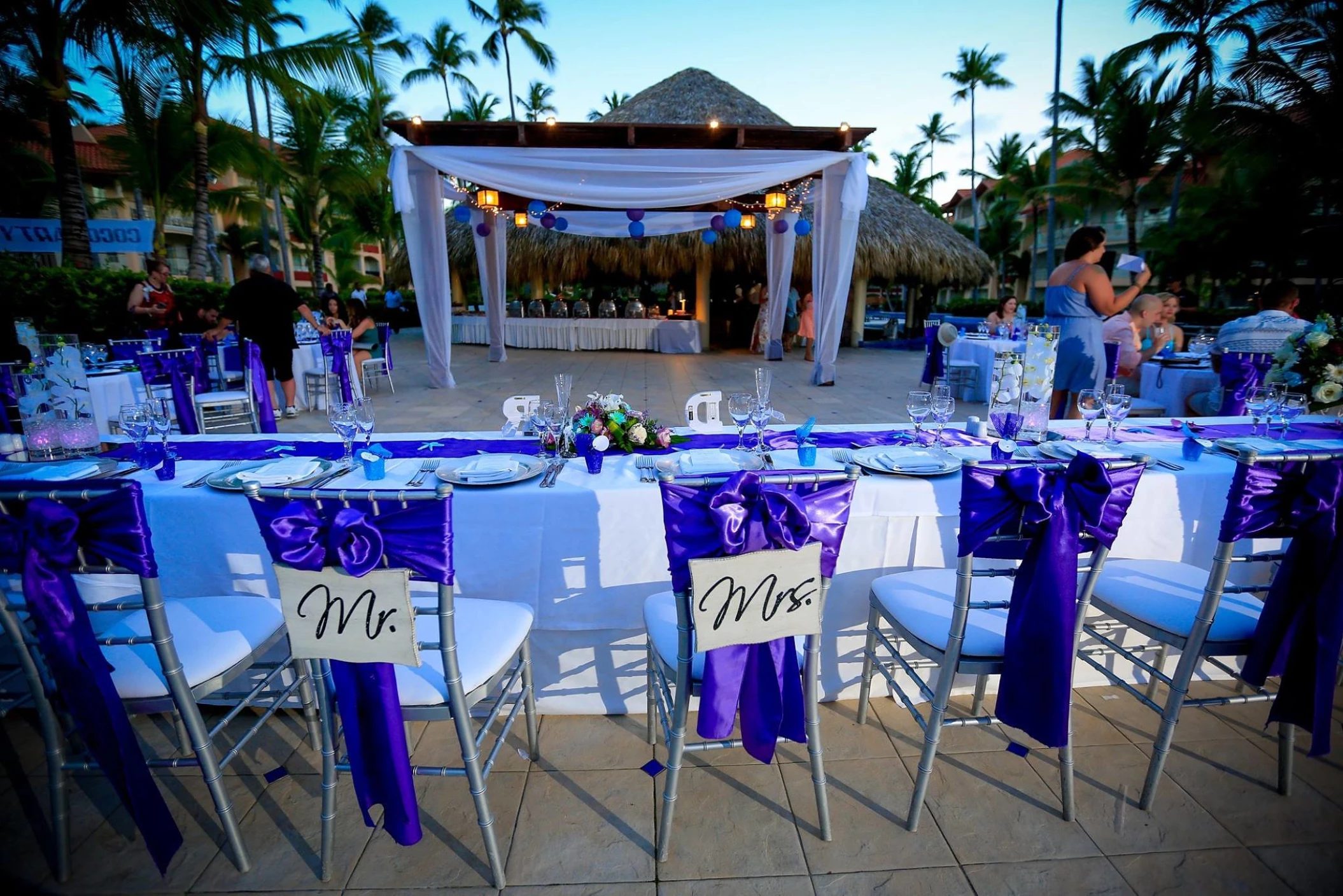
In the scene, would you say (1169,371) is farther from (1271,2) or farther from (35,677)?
(1271,2)

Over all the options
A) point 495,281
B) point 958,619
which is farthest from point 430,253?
point 958,619

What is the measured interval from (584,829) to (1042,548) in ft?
4.51

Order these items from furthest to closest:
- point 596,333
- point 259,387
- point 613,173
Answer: point 596,333 < point 613,173 < point 259,387

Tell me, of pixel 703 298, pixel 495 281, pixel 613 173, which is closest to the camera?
pixel 613 173

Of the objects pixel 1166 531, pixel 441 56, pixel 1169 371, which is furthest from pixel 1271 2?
pixel 441 56

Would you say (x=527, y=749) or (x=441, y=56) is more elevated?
(x=441, y=56)

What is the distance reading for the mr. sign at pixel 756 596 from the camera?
1.35 meters

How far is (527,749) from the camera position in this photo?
1968 mm

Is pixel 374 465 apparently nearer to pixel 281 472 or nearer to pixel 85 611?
pixel 281 472

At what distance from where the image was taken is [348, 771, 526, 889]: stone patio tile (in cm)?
A: 155

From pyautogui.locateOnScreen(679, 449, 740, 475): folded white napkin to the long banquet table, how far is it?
0.49ft

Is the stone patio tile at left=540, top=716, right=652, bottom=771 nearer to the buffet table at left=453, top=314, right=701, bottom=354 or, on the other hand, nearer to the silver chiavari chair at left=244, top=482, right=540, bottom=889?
the silver chiavari chair at left=244, top=482, right=540, bottom=889

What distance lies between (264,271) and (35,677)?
516 cm

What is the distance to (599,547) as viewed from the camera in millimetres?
1918
